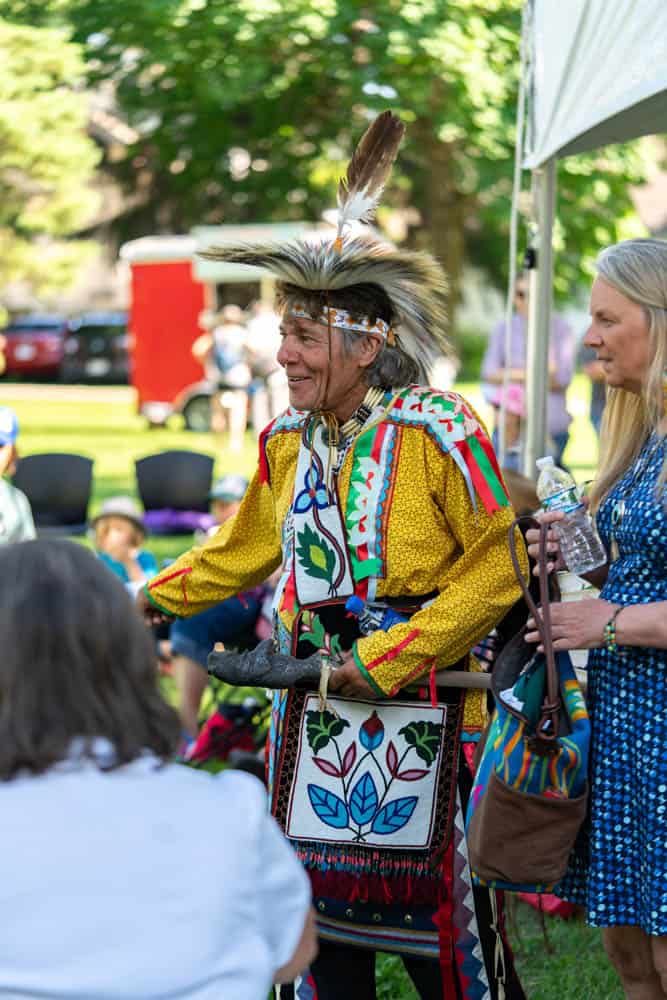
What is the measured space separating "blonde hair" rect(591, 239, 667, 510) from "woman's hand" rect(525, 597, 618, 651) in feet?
0.79

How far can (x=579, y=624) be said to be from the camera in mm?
2627

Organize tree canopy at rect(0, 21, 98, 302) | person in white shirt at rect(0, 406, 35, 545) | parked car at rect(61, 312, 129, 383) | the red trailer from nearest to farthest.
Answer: person in white shirt at rect(0, 406, 35, 545)
tree canopy at rect(0, 21, 98, 302)
the red trailer
parked car at rect(61, 312, 129, 383)

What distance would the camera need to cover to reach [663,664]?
265 centimetres

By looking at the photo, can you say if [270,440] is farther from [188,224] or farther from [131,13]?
[188,224]

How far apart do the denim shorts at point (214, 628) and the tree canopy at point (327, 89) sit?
182 inches

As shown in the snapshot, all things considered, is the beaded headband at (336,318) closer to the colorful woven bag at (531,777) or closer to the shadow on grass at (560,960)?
the colorful woven bag at (531,777)

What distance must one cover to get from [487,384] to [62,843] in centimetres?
773

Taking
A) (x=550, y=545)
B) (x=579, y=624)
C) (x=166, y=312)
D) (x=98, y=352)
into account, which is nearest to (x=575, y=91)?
(x=550, y=545)

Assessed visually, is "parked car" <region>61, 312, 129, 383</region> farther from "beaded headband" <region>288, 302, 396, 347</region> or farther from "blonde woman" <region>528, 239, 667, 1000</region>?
"blonde woman" <region>528, 239, 667, 1000</region>

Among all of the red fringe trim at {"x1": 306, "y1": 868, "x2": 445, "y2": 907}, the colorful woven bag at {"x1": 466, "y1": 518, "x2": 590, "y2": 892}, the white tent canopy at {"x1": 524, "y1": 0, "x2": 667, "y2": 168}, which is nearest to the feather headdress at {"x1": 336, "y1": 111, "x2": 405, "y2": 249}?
the white tent canopy at {"x1": 524, "y1": 0, "x2": 667, "y2": 168}

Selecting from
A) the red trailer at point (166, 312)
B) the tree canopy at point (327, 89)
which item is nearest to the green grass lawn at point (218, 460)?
the red trailer at point (166, 312)

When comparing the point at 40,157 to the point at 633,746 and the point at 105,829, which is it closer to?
the point at 633,746

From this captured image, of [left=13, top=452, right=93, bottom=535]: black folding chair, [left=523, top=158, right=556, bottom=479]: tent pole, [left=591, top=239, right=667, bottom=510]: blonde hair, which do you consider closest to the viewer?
[left=591, top=239, right=667, bottom=510]: blonde hair

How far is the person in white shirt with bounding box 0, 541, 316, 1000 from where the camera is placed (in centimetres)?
165
